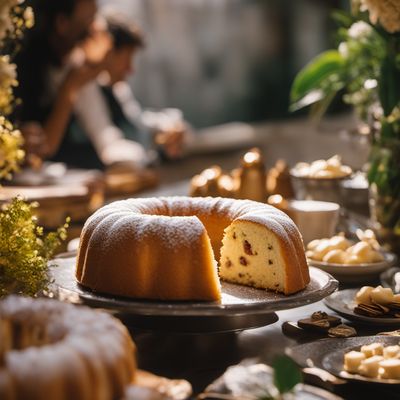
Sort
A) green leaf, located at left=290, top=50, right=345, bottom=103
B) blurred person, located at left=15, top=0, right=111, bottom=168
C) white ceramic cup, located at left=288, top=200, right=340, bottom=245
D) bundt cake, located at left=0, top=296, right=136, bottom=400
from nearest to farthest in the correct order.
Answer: bundt cake, located at left=0, top=296, right=136, bottom=400, white ceramic cup, located at left=288, top=200, right=340, bottom=245, green leaf, located at left=290, top=50, right=345, bottom=103, blurred person, located at left=15, top=0, right=111, bottom=168

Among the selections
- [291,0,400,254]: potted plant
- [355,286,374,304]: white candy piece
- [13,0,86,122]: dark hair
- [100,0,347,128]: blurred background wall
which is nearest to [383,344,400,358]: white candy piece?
[355,286,374,304]: white candy piece

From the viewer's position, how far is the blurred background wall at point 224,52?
5469 mm

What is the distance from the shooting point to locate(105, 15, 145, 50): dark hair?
3.85 metres

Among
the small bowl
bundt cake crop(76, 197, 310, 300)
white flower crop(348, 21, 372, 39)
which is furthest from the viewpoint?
white flower crop(348, 21, 372, 39)

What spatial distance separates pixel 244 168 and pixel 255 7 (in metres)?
4.18

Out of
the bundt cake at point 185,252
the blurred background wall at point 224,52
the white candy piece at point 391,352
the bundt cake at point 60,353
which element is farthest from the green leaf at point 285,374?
the blurred background wall at point 224,52

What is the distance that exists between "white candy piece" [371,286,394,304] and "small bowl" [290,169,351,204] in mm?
542

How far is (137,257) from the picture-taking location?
4.43ft

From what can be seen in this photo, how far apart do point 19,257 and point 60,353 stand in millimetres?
524

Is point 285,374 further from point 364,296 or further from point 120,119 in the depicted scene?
point 120,119

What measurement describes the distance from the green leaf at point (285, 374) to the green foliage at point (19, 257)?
536 mm

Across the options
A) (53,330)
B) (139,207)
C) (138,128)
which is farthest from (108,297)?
(138,128)

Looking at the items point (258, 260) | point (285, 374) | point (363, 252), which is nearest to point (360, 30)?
point (363, 252)

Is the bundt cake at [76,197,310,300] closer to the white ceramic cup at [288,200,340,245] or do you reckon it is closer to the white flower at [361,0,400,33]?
the white ceramic cup at [288,200,340,245]
